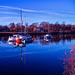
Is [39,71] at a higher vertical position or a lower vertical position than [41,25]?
lower

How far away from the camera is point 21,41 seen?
3119 centimetres

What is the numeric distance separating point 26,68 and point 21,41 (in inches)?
807

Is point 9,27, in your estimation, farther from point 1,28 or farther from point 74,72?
point 74,72

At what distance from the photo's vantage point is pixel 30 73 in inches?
388

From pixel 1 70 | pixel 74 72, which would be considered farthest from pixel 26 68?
pixel 74 72

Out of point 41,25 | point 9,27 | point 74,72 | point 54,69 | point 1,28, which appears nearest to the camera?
point 74,72

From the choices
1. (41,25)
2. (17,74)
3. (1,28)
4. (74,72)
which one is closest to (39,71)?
(17,74)

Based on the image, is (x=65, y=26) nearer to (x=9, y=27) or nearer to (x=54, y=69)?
(x=9, y=27)

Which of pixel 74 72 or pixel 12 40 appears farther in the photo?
pixel 12 40

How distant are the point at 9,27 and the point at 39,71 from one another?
9253cm

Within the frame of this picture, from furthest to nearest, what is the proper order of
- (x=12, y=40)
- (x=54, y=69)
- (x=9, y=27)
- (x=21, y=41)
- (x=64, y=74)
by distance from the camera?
(x=9, y=27), (x=12, y=40), (x=21, y=41), (x=54, y=69), (x=64, y=74)

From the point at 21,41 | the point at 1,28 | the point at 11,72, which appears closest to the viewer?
the point at 11,72

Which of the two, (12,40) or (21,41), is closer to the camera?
(21,41)

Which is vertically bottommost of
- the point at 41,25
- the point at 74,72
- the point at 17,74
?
the point at 17,74
